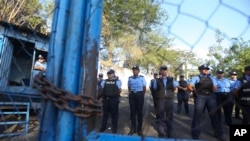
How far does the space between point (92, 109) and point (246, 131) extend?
0.64 meters

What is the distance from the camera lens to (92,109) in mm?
935

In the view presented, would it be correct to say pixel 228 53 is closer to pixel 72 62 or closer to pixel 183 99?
pixel 72 62

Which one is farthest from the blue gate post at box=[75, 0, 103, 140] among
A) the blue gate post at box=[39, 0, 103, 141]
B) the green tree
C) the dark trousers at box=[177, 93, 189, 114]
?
the dark trousers at box=[177, 93, 189, 114]

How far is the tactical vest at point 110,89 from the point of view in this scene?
633cm

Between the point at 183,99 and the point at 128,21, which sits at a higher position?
the point at 128,21

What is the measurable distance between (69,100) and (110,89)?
545 centimetres

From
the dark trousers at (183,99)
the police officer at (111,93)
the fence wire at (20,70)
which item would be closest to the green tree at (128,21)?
the fence wire at (20,70)

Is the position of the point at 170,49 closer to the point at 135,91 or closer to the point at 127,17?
the point at 127,17

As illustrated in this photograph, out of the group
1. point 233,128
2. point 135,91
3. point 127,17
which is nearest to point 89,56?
point 127,17

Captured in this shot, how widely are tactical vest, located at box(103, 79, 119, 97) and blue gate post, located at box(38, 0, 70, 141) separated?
17.4 feet

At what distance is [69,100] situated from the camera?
930 mm

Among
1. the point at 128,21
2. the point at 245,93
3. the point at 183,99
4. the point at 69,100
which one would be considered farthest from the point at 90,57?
the point at 183,99

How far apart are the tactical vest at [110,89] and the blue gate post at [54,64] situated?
5.31 m

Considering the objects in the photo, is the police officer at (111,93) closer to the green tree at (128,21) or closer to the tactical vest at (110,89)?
the tactical vest at (110,89)
